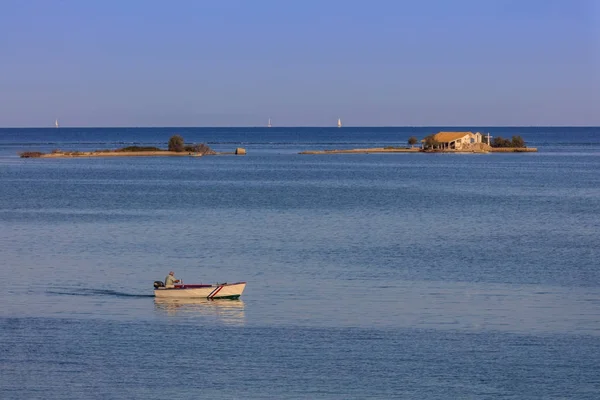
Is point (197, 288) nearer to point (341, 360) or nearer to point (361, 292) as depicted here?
point (361, 292)

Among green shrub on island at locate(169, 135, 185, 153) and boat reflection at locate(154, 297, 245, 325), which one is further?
Answer: green shrub on island at locate(169, 135, 185, 153)

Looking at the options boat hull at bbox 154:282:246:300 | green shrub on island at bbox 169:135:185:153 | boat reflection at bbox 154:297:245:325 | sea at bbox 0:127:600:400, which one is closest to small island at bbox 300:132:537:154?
green shrub on island at bbox 169:135:185:153

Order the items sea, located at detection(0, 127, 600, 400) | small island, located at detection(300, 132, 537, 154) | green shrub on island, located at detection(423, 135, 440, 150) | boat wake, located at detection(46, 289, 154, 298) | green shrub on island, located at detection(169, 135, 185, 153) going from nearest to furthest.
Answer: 1. sea, located at detection(0, 127, 600, 400)
2. boat wake, located at detection(46, 289, 154, 298)
3. green shrub on island, located at detection(169, 135, 185, 153)
4. small island, located at detection(300, 132, 537, 154)
5. green shrub on island, located at detection(423, 135, 440, 150)

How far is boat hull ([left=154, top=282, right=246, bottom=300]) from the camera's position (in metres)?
34.5

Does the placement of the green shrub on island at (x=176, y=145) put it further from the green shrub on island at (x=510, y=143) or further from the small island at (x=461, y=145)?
the green shrub on island at (x=510, y=143)

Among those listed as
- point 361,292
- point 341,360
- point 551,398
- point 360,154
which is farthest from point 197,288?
point 360,154

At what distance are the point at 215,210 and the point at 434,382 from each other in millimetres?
43514

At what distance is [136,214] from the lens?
63844 millimetres

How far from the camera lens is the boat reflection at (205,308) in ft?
106

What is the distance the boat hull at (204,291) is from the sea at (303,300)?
1.13 ft

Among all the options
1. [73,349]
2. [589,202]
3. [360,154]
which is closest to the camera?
→ [73,349]

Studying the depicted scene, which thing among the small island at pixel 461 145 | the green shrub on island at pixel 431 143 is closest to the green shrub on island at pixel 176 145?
the small island at pixel 461 145

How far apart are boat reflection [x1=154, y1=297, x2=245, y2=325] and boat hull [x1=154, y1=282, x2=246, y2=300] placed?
144 millimetres

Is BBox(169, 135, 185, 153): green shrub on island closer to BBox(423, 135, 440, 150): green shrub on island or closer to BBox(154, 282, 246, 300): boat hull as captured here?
BBox(423, 135, 440, 150): green shrub on island
